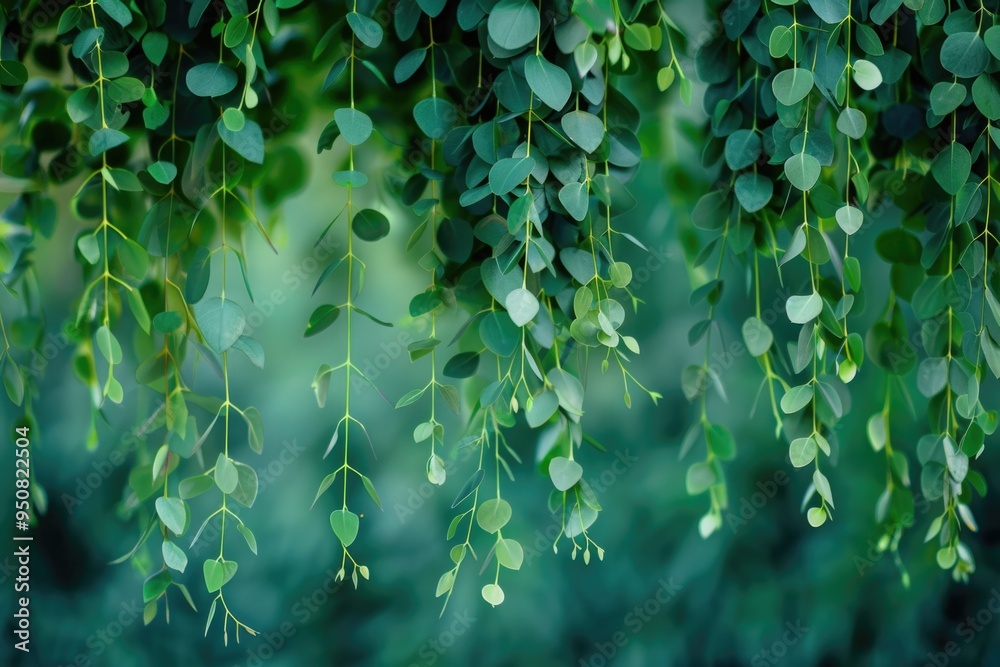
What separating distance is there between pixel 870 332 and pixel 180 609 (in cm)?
90

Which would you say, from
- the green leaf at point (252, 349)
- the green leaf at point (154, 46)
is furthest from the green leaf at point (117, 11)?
the green leaf at point (252, 349)

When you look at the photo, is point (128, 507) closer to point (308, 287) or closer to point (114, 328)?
point (114, 328)

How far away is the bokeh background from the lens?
96 centimetres

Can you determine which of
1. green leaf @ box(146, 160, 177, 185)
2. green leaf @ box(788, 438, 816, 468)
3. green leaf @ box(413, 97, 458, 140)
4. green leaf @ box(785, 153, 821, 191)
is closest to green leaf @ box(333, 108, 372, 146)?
green leaf @ box(413, 97, 458, 140)

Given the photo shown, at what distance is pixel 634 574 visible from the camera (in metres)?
1.03

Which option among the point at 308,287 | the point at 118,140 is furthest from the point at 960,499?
the point at 118,140

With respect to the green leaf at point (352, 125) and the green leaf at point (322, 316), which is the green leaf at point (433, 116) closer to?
the green leaf at point (352, 125)

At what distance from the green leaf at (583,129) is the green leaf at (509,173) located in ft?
0.15

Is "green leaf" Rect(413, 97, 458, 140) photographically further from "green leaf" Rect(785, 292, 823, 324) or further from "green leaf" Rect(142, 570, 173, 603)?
"green leaf" Rect(142, 570, 173, 603)

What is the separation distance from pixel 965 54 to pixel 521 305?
47cm

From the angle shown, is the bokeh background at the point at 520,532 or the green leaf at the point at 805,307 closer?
the green leaf at the point at 805,307

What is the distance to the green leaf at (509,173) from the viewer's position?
0.68 metres

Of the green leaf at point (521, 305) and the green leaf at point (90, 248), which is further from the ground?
the green leaf at point (521, 305)

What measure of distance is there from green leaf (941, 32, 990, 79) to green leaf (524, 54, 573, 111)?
35cm
